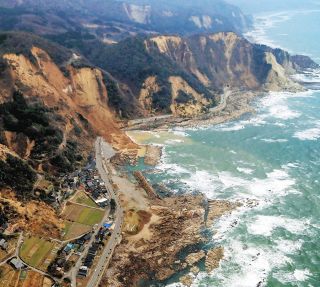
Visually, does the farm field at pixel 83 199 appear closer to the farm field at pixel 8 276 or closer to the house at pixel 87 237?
the house at pixel 87 237

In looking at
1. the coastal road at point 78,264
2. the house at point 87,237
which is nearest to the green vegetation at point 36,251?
the coastal road at point 78,264

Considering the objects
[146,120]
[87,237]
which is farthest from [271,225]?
[146,120]

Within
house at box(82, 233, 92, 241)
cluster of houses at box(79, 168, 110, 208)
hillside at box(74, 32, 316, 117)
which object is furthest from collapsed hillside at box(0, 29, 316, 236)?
house at box(82, 233, 92, 241)

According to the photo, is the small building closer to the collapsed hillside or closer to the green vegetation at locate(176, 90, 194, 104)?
the collapsed hillside

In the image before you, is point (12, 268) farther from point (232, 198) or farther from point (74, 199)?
point (232, 198)

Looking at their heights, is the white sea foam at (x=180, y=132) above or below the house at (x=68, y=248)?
below

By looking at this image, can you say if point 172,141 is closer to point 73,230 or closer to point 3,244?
point 73,230
